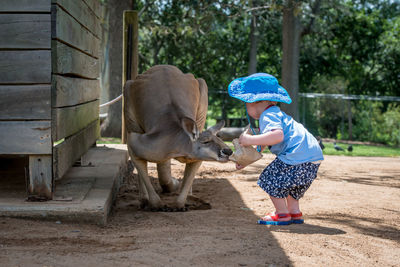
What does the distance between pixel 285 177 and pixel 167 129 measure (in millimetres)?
1336

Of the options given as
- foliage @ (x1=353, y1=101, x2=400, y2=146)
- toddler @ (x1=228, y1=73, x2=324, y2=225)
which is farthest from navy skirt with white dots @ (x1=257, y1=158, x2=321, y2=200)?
foliage @ (x1=353, y1=101, x2=400, y2=146)

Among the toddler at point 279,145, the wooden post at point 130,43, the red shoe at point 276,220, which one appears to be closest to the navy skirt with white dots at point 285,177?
the toddler at point 279,145

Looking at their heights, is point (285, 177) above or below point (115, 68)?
A: below

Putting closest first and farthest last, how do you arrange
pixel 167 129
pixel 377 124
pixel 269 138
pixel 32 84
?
pixel 269 138 < pixel 32 84 < pixel 167 129 < pixel 377 124

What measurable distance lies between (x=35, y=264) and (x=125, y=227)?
1.33 metres

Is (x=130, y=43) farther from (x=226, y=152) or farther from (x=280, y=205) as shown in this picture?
(x=280, y=205)

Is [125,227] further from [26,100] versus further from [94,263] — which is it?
[26,100]

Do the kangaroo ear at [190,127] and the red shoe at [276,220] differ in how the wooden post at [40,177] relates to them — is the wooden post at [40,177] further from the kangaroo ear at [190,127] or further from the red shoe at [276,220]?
the red shoe at [276,220]

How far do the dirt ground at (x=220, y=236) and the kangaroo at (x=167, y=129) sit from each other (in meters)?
0.43

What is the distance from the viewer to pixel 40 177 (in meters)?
4.73

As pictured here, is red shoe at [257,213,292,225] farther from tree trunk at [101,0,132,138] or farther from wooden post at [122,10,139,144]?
tree trunk at [101,0,132,138]

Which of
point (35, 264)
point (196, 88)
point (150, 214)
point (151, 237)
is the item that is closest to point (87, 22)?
point (196, 88)

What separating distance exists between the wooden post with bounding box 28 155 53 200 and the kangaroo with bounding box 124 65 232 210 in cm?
93

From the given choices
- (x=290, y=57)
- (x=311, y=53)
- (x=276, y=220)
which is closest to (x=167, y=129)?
(x=276, y=220)
